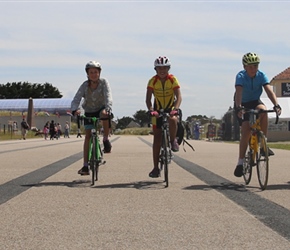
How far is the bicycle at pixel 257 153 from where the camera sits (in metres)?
7.87

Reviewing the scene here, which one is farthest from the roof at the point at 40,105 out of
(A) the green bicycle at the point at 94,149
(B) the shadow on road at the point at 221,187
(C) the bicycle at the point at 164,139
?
(B) the shadow on road at the point at 221,187

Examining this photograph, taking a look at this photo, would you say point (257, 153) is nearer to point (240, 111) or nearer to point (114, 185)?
point (240, 111)

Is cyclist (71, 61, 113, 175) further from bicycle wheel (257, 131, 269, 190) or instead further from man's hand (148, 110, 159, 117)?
bicycle wheel (257, 131, 269, 190)

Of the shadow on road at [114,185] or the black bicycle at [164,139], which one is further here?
the black bicycle at [164,139]

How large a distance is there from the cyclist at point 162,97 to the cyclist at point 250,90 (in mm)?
939

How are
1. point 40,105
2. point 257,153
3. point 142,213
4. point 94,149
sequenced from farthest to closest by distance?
1. point 40,105
2. point 94,149
3. point 257,153
4. point 142,213

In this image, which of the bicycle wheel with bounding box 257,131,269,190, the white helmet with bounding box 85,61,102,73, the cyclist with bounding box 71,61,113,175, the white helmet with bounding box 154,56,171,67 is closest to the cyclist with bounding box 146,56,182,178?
the white helmet with bounding box 154,56,171,67

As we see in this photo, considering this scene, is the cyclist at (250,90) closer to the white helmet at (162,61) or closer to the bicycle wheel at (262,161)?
the bicycle wheel at (262,161)

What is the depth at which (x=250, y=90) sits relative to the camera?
27.7 ft

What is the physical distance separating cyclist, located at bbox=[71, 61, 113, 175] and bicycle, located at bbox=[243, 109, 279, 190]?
6.87 feet

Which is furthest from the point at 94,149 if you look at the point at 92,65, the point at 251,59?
the point at 251,59

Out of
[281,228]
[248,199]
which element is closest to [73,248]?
[281,228]

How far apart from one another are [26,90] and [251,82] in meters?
134

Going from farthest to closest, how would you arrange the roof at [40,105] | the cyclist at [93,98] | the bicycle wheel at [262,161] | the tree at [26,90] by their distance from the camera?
the tree at [26,90], the roof at [40,105], the cyclist at [93,98], the bicycle wheel at [262,161]
